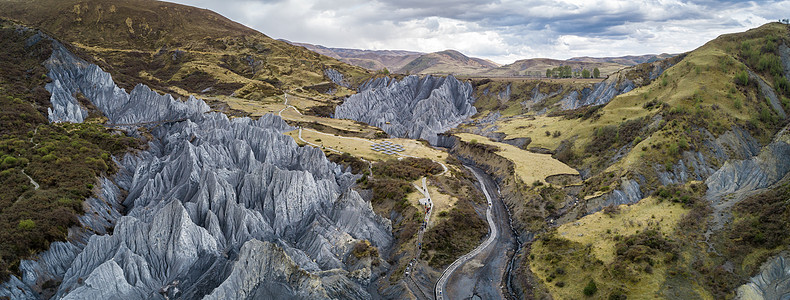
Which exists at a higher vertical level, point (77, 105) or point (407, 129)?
point (77, 105)

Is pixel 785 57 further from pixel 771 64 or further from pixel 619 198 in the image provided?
Answer: pixel 619 198

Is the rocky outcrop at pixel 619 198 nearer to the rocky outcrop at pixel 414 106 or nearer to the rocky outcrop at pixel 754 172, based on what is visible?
the rocky outcrop at pixel 754 172

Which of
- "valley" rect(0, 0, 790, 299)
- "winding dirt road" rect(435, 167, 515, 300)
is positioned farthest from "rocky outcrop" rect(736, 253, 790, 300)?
"winding dirt road" rect(435, 167, 515, 300)

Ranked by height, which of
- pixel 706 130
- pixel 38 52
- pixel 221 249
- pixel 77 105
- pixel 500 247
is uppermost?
pixel 38 52

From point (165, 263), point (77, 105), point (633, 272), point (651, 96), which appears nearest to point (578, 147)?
point (651, 96)

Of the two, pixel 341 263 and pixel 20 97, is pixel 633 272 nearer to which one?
pixel 341 263

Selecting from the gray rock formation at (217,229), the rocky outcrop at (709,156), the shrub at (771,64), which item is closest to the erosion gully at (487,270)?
the gray rock formation at (217,229)

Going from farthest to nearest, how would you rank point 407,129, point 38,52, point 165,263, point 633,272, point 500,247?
point 407,129 < point 38,52 < point 500,247 < point 165,263 < point 633,272

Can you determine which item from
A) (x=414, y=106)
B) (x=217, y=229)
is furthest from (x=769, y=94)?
(x=414, y=106)
